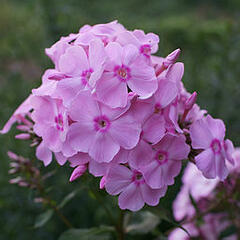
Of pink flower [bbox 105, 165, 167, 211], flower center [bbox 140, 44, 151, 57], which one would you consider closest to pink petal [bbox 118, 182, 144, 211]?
pink flower [bbox 105, 165, 167, 211]

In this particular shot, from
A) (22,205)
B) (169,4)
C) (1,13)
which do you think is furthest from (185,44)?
(22,205)

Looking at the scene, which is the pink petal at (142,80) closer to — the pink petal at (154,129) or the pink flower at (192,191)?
the pink petal at (154,129)

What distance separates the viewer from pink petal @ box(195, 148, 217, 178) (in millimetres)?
983

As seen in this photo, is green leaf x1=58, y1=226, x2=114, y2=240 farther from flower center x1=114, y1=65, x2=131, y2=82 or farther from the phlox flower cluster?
flower center x1=114, y1=65, x2=131, y2=82

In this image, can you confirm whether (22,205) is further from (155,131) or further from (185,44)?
(185,44)

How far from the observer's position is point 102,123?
3.08 feet

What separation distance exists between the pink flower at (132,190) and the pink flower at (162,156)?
3 cm

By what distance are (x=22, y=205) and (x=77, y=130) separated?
99 centimetres

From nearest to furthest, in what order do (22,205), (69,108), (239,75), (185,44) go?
1. (69,108)
2. (22,205)
3. (239,75)
4. (185,44)

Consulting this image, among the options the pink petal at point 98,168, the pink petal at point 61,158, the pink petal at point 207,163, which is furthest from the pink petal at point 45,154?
the pink petal at point 207,163

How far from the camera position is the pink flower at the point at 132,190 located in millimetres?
956

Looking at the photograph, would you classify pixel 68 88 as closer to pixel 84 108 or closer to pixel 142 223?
Answer: pixel 84 108

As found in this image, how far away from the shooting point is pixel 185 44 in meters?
5.03

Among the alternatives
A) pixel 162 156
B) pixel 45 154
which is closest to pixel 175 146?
pixel 162 156
